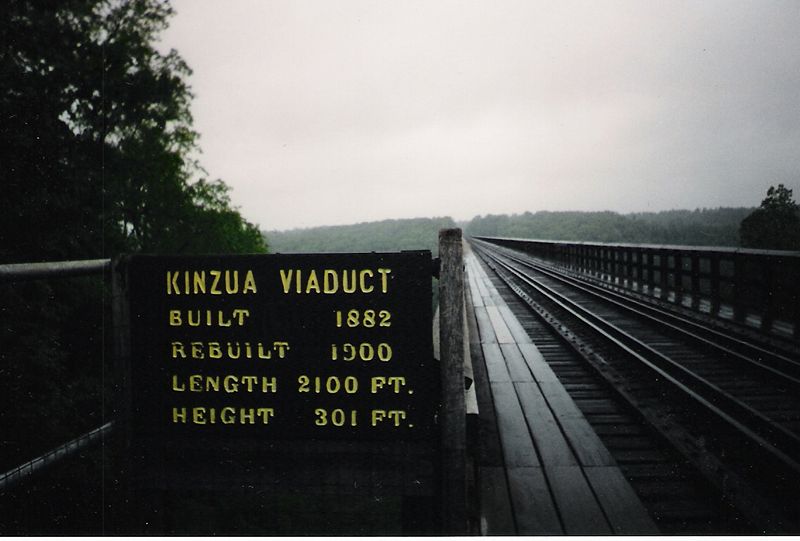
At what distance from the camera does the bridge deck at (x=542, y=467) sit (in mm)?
2725

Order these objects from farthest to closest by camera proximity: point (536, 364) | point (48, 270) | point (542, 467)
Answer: point (536, 364) < point (542, 467) < point (48, 270)

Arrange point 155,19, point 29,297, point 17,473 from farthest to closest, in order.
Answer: point 155,19
point 29,297
point 17,473

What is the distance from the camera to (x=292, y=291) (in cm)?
230

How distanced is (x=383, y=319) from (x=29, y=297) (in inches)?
474

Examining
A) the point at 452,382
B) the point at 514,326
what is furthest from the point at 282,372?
the point at 514,326

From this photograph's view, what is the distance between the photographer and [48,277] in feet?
7.08

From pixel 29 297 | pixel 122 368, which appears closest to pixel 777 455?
pixel 122 368

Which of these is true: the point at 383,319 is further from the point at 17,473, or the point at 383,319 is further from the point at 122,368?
the point at 17,473

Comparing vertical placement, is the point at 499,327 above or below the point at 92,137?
below

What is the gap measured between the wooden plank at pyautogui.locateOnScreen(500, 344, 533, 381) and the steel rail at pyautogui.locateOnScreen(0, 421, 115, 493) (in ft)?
14.4

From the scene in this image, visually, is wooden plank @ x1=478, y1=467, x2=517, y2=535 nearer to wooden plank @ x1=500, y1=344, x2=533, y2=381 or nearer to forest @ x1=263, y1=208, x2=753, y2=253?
wooden plank @ x1=500, y1=344, x2=533, y2=381

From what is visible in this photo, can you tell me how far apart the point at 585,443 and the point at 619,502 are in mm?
850

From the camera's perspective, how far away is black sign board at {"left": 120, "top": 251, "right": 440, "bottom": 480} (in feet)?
7.40

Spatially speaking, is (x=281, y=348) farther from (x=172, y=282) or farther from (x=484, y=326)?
(x=484, y=326)
